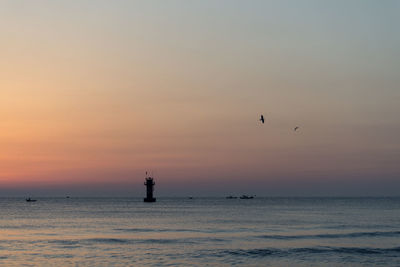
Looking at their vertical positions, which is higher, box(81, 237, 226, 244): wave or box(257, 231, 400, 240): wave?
box(81, 237, 226, 244): wave

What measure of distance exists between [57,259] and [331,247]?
95.7 feet

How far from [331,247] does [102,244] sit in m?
25.3

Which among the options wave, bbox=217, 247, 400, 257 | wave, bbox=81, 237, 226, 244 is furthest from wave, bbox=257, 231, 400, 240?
wave, bbox=217, 247, 400, 257

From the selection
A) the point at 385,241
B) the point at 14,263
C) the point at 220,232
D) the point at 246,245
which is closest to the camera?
the point at 14,263

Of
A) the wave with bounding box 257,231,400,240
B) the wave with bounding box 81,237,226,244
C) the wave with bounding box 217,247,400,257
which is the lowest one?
the wave with bounding box 217,247,400,257

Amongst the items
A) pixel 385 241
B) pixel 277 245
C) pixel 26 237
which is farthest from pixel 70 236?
pixel 385 241

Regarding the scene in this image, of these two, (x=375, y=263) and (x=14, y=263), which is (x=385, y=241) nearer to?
(x=375, y=263)

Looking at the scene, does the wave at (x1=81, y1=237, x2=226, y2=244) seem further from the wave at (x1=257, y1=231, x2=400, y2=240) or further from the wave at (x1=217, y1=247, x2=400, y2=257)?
the wave at (x1=217, y1=247, x2=400, y2=257)

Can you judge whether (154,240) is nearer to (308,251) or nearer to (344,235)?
(308,251)

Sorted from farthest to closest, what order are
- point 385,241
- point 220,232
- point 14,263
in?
point 220,232, point 385,241, point 14,263

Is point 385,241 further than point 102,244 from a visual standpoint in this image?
Yes

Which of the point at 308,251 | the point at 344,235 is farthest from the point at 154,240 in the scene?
the point at 344,235

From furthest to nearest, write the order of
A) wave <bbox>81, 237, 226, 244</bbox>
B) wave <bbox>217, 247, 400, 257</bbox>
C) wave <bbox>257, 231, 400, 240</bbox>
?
wave <bbox>257, 231, 400, 240</bbox> → wave <bbox>81, 237, 226, 244</bbox> → wave <bbox>217, 247, 400, 257</bbox>

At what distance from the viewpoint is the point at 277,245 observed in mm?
63188
